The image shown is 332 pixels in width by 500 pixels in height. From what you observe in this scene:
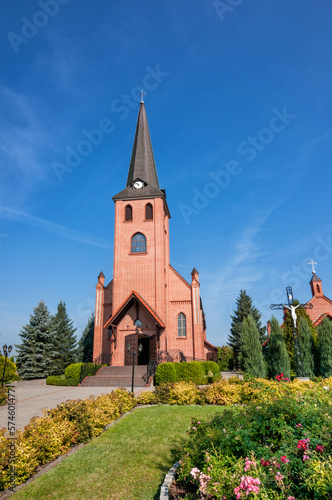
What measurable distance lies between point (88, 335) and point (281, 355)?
24.2m

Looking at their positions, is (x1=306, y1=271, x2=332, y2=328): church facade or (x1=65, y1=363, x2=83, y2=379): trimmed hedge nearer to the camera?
(x1=65, y1=363, x2=83, y2=379): trimmed hedge

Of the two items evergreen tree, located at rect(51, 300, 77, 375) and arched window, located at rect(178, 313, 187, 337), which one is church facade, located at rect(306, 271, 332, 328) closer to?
arched window, located at rect(178, 313, 187, 337)

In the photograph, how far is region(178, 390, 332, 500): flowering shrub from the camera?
2957 millimetres

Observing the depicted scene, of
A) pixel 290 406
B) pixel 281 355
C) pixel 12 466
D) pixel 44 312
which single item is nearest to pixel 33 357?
pixel 44 312

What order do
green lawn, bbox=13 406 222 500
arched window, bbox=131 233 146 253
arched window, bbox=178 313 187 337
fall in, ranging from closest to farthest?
green lawn, bbox=13 406 222 500, arched window, bbox=178 313 187 337, arched window, bbox=131 233 146 253

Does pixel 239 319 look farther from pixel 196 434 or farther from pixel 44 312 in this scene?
pixel 196 434

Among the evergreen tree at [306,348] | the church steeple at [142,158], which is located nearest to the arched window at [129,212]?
the church steeple at [142,158]

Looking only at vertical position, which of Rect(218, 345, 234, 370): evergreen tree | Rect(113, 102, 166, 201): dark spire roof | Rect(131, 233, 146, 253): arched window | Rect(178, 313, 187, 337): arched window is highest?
Rect(113, 102, 166, 201): dark spire roof

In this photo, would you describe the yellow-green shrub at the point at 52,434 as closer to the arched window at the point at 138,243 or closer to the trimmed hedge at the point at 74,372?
the trimmed hedge at the point at 74,372

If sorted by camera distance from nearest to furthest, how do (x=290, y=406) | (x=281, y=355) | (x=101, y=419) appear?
(x=290, y=406) < (x=101, y=419) < (x=281, y=355)

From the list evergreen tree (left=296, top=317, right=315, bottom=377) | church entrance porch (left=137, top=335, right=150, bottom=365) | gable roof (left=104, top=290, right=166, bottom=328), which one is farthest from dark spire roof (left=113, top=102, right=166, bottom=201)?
evergreen tree (left=296, top=317, right=315, bottom=377)

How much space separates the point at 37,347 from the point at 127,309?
34.0ft

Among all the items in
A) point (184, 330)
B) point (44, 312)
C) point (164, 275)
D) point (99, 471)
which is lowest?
point (99, 471)

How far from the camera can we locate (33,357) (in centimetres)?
2539
